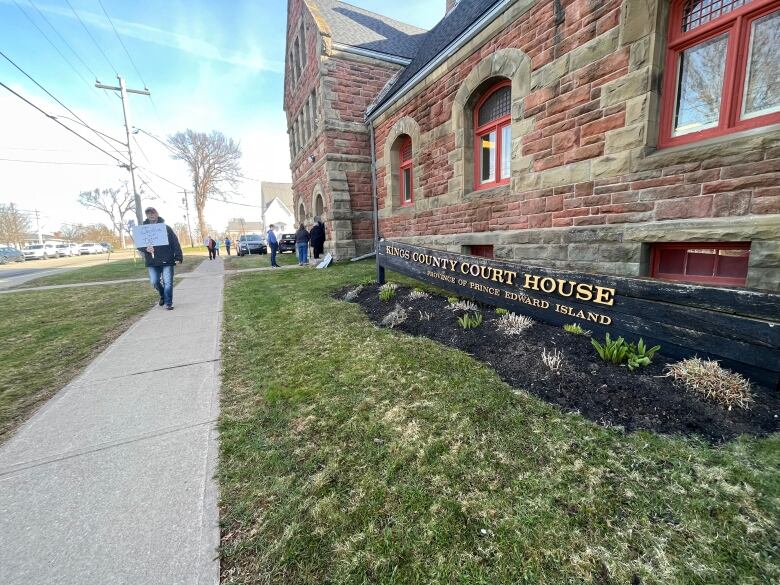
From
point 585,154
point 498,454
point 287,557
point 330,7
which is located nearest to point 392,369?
point 498,454

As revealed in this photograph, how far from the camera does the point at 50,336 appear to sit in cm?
535

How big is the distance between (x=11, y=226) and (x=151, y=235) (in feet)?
260

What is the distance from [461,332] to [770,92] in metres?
4.03

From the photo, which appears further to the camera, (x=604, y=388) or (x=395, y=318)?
(x=395, y=318)

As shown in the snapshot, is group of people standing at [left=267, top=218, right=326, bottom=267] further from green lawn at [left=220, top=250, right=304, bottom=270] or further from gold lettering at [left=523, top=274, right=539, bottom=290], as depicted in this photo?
gold lettering at [left=523, top=274, right=539, bottom=290]

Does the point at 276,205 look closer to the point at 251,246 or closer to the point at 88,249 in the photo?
the point at 88,249

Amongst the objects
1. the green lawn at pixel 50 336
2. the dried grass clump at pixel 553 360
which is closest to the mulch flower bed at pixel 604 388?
the dried grass clump at pixel 553 360

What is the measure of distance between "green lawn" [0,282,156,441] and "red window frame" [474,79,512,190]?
290 inches

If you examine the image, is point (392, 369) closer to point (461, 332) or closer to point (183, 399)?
point (461, 332)

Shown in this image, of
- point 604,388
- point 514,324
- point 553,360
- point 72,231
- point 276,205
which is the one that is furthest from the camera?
point 72,231

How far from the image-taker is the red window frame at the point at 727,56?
3.44 metres

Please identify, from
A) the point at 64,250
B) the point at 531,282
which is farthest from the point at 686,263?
the point at 64,250

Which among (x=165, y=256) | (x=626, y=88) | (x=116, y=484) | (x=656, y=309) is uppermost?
(x=626, y=88)

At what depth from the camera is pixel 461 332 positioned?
404cm
